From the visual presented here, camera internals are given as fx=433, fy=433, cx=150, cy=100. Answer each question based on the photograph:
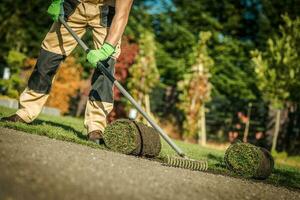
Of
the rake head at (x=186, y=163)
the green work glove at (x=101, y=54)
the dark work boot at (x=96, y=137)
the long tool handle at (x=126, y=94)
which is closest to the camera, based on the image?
the rake head at (x=186, y=163)

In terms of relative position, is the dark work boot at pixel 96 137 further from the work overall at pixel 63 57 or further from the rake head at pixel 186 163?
the rake head at pixel 186 163

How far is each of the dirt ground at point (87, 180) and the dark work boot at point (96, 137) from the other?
4.00ft

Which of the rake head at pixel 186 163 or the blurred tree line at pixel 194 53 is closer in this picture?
the rake head at pixel 186 163

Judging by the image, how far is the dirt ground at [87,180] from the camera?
195 cm

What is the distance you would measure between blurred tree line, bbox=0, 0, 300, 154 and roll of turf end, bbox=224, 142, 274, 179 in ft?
43.7

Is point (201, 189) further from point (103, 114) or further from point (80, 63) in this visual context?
point (80, 63)

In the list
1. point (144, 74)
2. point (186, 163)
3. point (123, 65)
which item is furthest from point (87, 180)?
point (123, 65)

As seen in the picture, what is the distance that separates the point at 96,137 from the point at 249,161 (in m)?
1.65

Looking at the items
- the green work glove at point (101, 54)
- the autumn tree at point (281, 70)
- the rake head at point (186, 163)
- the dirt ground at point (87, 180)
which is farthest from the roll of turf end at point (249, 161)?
the autumn tree at point (281, 70)

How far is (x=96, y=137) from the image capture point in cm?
475

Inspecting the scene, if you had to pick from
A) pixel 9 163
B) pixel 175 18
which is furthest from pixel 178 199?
pixel 175 18

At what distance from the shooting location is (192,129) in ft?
58.5

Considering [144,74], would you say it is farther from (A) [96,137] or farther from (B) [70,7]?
(A) [96,137]

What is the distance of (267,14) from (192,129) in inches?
378
